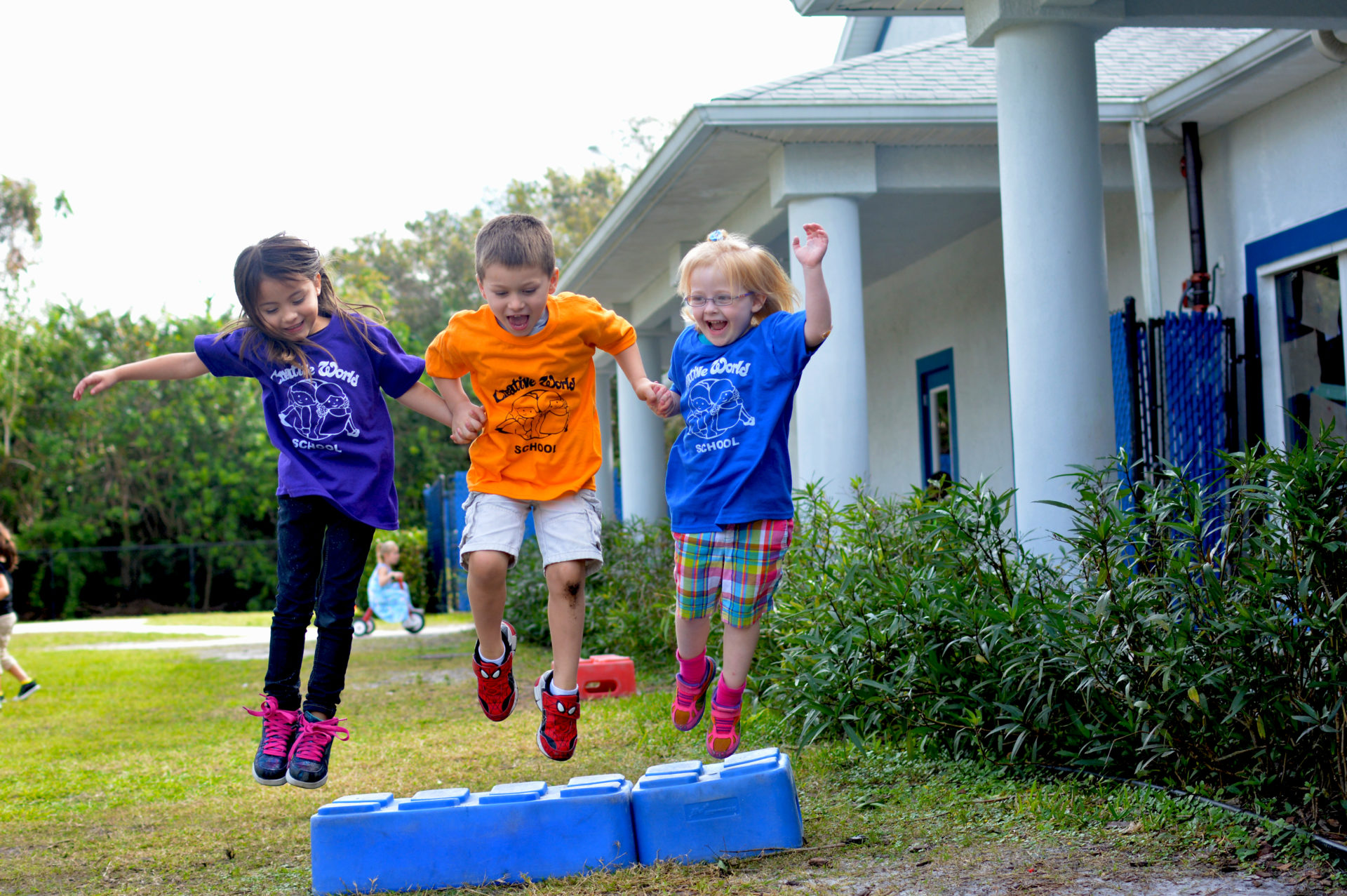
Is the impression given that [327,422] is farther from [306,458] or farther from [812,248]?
[812,248]

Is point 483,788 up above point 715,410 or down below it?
below

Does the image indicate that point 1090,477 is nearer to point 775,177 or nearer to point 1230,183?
point 775,177

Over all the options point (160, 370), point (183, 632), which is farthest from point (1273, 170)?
point (183, 632)

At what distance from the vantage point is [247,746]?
22.9 feet

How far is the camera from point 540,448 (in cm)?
411

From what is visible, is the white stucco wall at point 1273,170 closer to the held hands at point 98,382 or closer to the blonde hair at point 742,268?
the blonde hair at point 742,268

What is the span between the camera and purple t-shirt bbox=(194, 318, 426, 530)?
12.9 feet

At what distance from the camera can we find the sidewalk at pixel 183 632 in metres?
15.2

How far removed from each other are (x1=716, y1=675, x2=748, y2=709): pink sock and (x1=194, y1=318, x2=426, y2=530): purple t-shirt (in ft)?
4.33

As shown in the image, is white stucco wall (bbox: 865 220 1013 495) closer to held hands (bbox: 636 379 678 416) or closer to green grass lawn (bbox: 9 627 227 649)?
held hands (bbox: 636 379 678 416)

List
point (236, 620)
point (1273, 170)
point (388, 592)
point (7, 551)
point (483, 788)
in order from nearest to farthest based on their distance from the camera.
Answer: point (483, 788) → point (1273, 170) → point (7, 551) → point (388, 592) → point (236, 620)

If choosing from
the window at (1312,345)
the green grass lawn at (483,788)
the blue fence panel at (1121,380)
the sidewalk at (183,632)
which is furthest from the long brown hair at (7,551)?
the window at (1312,345)

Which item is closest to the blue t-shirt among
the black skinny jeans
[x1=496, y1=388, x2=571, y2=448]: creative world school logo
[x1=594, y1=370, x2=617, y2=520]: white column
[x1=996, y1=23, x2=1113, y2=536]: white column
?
[x1=496, y1=388, x2=571, y2=448]: creative world school logo

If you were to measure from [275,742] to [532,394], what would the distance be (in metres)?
1.42
